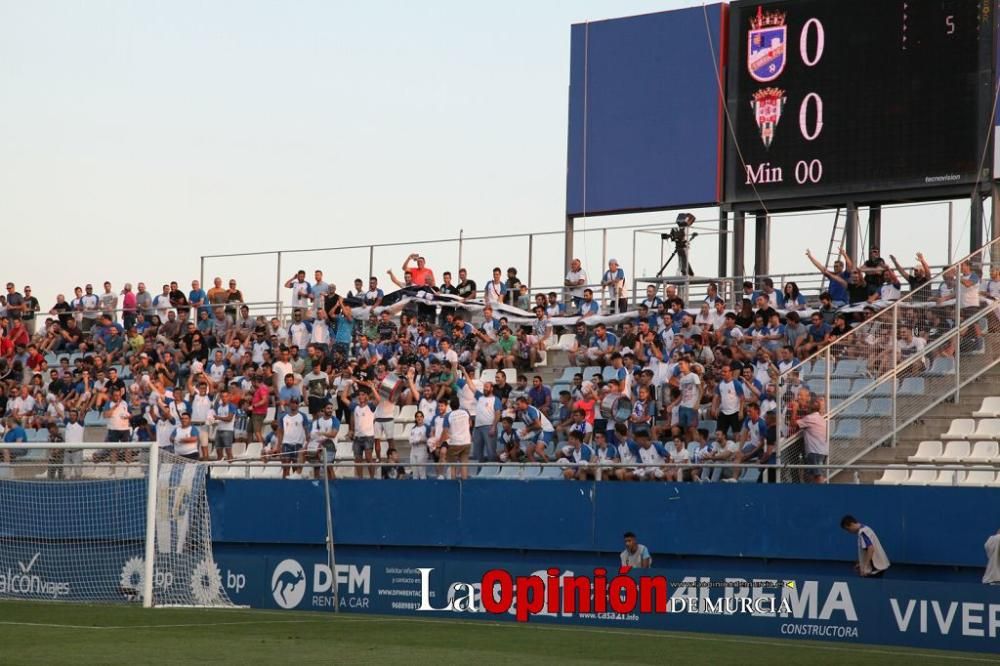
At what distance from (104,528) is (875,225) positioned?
1285cm

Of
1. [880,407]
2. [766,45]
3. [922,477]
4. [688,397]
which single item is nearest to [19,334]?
[766,45]

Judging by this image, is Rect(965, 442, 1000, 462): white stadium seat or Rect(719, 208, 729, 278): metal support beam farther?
Rect(719, 208, 729, 278): metal support beam

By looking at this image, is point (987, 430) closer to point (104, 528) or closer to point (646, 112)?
point (646, 112)

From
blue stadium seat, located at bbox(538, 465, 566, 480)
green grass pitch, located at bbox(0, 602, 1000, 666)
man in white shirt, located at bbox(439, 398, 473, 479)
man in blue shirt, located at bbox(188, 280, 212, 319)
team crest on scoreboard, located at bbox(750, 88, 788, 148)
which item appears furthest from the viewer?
man in blue shirt, located at bbox(188, 280, 212, 319)

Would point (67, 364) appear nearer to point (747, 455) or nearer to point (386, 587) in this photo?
point (386, 587)

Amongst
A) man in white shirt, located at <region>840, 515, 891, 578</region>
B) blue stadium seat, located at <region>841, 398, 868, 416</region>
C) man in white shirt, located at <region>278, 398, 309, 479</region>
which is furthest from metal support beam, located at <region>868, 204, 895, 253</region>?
man in white shirt, located at <region>278, 398, 309, 479</region>

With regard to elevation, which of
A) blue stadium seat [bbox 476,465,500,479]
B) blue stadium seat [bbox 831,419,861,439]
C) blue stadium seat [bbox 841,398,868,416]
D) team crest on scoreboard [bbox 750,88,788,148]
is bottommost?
blue stadium seat [bbox 476,465,500,479]

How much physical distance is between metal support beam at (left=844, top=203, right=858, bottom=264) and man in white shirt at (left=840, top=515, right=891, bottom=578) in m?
8.80

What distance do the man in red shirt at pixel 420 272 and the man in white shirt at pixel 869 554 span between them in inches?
517

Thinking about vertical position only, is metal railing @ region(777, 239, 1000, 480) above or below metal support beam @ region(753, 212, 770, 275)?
below

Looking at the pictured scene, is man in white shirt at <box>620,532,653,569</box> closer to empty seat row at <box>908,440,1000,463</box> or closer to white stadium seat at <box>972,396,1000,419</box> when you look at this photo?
empty seat row at <box>908,440,1000,463</box>

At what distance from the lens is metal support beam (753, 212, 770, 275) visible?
89.1ft

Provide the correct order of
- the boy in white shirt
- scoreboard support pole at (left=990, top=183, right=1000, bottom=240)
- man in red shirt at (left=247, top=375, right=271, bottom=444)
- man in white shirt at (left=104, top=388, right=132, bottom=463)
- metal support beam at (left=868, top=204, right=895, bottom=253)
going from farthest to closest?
man in white shirt at (left=104, top=388, right=132, bottom=463), man in red shirt at (left=247, top=375, right=271, bottom=444), metal support beam at (left=868, top=204, right=895, bottom=253), scoreboard support pole at (left=990, top=183, right=1000, bottom=240), the boy in white shirt

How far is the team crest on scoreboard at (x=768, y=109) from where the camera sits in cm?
2661
